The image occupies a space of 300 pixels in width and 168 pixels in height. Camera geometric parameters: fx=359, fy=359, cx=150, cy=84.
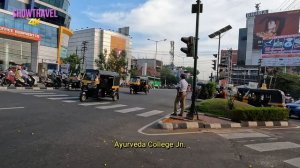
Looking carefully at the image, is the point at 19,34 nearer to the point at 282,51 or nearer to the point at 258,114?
the point at 282,51

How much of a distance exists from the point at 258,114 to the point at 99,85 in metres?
9.73

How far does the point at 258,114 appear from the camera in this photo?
1652 cm

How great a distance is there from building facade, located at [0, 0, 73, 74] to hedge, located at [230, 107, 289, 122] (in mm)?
41227

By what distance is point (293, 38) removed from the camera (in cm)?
4141

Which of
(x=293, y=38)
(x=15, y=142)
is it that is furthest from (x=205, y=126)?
(x=293, y=38)

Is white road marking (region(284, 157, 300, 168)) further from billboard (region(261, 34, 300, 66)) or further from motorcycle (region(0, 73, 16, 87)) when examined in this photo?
billboard (region(261, 34, 300, 66))

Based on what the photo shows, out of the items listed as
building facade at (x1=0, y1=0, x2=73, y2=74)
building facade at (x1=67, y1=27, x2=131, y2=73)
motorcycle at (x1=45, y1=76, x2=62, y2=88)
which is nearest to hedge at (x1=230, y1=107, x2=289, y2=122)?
motorcycle at (x1=45, y1=76, x2=62, y2=88)

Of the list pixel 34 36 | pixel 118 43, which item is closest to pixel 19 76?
pixel 34 36

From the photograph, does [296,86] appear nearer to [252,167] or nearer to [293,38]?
[293,38]

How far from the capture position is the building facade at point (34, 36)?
54.8 m

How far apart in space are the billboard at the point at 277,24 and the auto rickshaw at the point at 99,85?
53.1 m

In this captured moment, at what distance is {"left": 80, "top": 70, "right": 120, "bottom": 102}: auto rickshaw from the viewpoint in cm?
2075

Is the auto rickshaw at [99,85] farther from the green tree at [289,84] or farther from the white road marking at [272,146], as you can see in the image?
the green tree at [289,84]

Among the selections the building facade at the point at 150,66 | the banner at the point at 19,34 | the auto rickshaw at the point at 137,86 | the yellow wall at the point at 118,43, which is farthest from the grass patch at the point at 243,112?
the building facade at the point at 150,66
